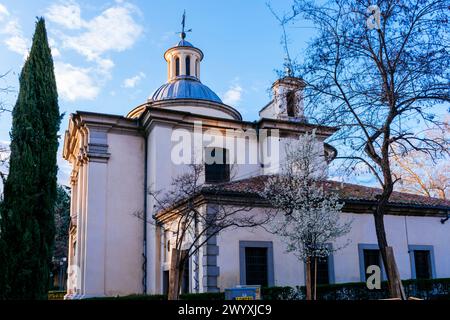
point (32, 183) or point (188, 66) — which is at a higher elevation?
point (188, 66)

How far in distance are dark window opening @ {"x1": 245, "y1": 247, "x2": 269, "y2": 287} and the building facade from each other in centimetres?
3

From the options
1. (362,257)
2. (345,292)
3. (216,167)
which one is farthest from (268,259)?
(216,167)

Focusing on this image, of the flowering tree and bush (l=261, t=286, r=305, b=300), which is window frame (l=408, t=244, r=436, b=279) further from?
bush (l=261, t=286, r=305, b=300)

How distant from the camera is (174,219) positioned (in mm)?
16812

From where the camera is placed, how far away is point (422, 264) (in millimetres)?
17422

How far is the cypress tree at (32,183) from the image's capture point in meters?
11.5

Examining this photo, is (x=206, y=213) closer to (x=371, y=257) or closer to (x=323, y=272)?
(x=323, y=272)

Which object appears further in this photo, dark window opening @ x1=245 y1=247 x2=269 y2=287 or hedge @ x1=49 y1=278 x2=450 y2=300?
dark window opening @ x1=245 y1=247 x2=269 y2=287

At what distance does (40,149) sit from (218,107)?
45.6 feet

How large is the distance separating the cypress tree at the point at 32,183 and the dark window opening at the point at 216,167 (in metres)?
9.47

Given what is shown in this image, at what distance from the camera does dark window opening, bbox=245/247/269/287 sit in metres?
14.6

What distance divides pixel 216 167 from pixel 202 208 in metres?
7.44

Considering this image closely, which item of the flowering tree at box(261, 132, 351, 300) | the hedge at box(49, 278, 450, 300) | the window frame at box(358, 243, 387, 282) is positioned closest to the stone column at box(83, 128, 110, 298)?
the hedge at box(49, 278, 450, 300)
